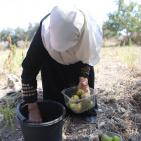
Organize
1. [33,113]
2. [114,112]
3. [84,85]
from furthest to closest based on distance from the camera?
[114,112] → [84,85] → [33,113]

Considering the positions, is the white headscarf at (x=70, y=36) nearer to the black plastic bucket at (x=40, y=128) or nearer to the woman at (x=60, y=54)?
the woman at (x=60, y=54)

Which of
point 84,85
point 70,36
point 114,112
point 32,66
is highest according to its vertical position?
point 70,36

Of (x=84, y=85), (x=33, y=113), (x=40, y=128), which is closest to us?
(x=40, y=128)

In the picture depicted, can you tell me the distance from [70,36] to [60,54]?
0.97 feet

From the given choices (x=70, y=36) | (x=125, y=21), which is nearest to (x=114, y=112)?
(x=70, y=36)

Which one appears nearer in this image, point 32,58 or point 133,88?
point 32,58

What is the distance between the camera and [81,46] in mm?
3150

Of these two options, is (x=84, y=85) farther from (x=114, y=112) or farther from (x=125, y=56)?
(x=125, y=56)

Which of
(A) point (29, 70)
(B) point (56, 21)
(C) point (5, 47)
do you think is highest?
(B) point (56, 21)

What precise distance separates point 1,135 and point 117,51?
348cm

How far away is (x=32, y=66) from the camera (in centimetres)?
330

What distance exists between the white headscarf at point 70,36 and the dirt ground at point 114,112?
2.17 feet

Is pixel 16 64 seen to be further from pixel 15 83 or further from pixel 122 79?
pixel 122 79

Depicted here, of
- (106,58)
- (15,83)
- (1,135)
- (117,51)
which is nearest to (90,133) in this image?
(1,135)
